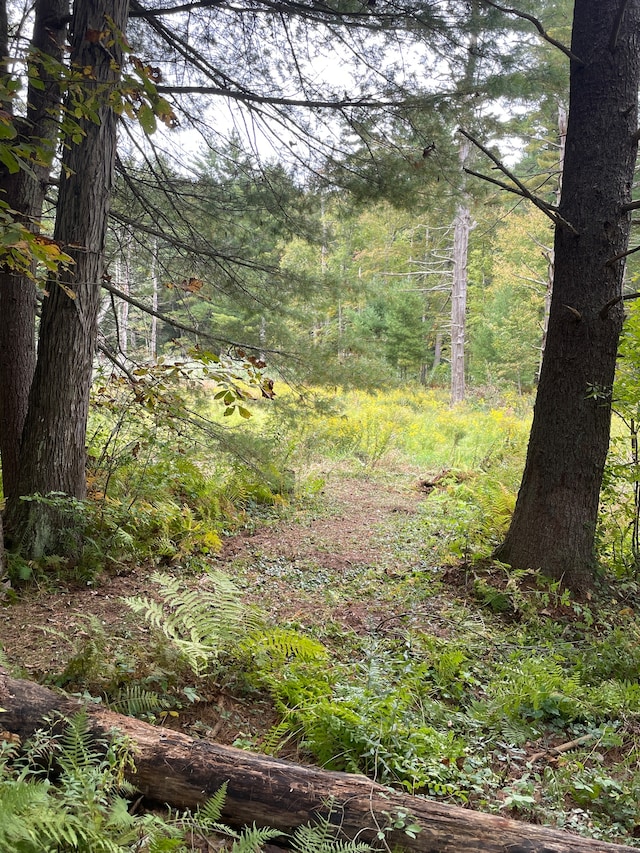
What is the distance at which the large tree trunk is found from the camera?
13.1 ft

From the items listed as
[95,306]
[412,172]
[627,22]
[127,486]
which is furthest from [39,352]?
[627,22]

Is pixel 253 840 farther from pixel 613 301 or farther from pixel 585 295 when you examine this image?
pixel 585 295

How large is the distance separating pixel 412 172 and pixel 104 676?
5.23 metres

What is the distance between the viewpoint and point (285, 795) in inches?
77.4

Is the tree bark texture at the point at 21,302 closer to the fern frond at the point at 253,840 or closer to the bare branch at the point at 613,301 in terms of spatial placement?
the fern frond at the point at 253,840

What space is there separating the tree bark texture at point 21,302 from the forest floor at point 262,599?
1.29 m

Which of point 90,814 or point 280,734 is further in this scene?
point 280,734

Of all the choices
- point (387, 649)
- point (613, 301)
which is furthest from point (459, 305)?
point (387, 649)

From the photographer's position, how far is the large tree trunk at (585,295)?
4004 millimetres

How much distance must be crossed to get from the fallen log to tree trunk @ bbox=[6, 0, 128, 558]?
2.33 m

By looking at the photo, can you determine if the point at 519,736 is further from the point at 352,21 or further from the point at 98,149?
the point at 352,21

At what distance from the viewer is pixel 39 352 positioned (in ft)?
14.0

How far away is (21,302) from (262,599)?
3.40 m

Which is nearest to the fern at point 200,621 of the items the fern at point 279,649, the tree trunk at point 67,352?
the fern at point 279,649
